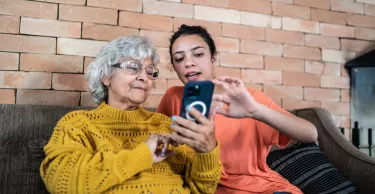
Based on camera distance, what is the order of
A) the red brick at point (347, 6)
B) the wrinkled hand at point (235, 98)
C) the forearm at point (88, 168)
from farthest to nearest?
the red brick at point (347, 6), the wrinkled hand at point (235, 98), the forearm at point (88, 168)

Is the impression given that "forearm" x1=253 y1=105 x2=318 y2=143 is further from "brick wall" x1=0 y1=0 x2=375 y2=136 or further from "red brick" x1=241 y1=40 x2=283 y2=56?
"red brick" x1=241 y1=40 x2=283 y2=56

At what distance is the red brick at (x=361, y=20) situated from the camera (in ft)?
8.13

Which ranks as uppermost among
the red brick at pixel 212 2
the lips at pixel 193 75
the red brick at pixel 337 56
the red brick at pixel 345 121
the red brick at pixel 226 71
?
the red brick at pixel 212 2

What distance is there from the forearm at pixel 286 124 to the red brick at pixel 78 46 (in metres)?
1.09

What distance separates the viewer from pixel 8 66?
5.48ft

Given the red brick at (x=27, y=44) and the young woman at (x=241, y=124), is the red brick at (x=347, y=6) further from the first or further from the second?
the red brick at (x=27, y=44)

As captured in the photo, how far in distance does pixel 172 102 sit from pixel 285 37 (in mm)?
1162

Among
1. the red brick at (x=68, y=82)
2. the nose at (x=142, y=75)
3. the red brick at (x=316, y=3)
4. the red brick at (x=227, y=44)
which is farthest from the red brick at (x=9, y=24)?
the red brick at (x=316, y=3)

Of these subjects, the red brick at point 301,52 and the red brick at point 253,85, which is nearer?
the red brick at point 253,85

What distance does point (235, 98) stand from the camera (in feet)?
3.59

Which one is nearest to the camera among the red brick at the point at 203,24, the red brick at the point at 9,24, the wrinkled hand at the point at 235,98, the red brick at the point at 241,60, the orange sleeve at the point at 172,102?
the wrinkled hand at the point at 235,98

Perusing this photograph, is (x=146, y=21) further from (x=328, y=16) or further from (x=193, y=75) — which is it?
(x=328, y=16)

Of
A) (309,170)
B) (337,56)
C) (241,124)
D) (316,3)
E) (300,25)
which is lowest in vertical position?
(309,170)

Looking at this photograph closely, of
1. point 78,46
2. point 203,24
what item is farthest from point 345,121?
point 78,46
